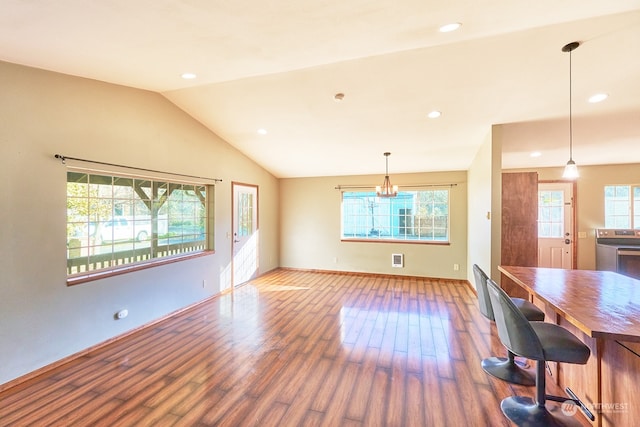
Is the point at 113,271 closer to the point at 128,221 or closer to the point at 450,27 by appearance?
the point at 128,221

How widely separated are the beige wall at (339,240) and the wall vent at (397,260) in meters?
0.08

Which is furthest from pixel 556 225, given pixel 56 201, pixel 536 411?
pixel 56 201

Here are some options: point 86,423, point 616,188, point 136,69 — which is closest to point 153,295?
point 86,423

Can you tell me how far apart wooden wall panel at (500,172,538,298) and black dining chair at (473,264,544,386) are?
4.45ft

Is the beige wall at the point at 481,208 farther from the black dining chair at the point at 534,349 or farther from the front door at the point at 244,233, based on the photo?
the front door at the point at 244,233

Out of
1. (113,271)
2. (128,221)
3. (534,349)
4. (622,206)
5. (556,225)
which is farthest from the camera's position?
(556,225)

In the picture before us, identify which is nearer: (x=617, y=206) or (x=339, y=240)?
(x=617, y=206)

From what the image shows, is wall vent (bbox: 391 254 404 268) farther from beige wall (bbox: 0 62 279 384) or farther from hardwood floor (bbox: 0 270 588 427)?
beige wall (bbox: 0 62 279 384)

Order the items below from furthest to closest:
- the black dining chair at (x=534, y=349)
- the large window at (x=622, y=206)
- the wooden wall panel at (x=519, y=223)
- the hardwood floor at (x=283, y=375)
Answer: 1. the large window at (x=622, y=206)
2. the wooden wall panel at (x=519, y=223)
3. the hardwood floor at (x=283, y=375)
4. the black dining chair at (x=534, y=349)

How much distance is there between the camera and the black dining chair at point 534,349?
1714mm

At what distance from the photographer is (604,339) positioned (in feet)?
4.60

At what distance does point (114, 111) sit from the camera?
3123mm

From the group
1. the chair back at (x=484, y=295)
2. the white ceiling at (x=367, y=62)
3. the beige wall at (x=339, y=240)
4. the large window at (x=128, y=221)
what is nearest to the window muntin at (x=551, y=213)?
the white ceiling at (x=367, y=62)

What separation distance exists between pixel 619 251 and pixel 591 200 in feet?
3.53
